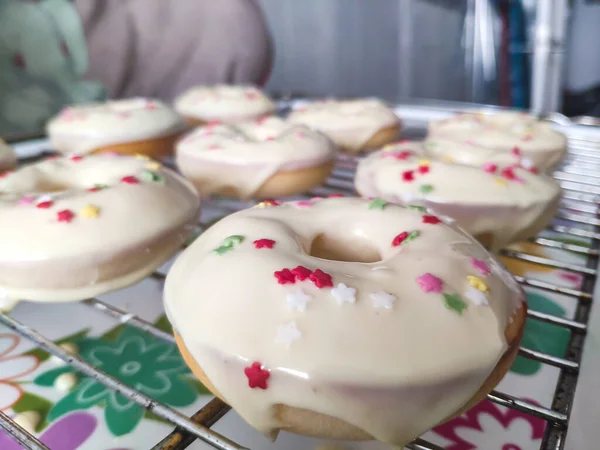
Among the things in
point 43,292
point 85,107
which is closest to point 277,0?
point 85,107

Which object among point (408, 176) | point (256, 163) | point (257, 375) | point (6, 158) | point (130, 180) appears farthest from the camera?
point (6, 158)

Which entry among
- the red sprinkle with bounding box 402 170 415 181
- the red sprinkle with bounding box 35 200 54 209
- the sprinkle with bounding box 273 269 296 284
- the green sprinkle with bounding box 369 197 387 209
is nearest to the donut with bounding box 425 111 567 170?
the red sprinkle with bounding box 402 170 415 181

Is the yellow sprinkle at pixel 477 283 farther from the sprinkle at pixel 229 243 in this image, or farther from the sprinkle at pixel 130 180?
the sprinkle at pixel 130 180

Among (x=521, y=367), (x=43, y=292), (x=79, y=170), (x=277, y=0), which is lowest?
(x=521, y=367)

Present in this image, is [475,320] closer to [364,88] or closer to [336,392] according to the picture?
[336,392]

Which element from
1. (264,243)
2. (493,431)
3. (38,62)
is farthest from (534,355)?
(38,62)

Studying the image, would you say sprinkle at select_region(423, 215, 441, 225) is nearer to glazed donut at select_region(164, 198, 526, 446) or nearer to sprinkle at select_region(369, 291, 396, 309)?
glazed donut at select_region(164, 198, 526, 446)

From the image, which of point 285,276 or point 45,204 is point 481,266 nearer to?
point 285,276
